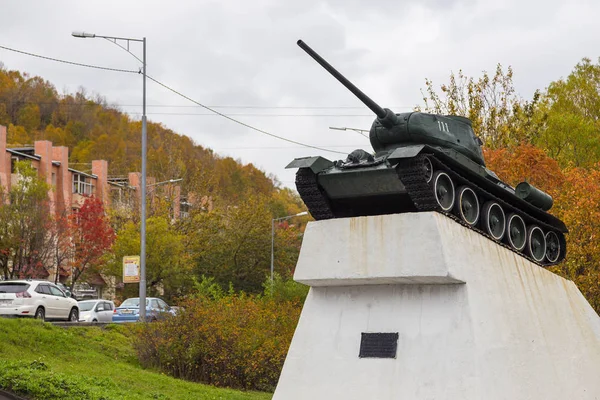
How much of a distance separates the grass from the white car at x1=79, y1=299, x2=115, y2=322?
8641 mm

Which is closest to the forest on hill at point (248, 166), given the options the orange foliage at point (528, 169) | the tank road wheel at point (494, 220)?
the orange foliage at point (528, 169)

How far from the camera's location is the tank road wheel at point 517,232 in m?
16.3

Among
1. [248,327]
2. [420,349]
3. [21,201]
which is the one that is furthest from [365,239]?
[21,201]

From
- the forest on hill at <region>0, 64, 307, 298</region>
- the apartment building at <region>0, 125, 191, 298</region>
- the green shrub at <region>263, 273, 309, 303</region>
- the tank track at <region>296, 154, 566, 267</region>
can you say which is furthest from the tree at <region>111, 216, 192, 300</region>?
the tank track at <region>296, 154, 566, 267</region>

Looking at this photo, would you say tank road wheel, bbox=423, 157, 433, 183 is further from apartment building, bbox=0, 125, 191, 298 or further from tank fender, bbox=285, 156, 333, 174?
apartment building, bbox=0, 125, 191, 298

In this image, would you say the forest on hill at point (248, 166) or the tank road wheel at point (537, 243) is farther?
the forest on hill at point (248, 166)

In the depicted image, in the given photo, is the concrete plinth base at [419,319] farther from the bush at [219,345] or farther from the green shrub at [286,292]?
the green shrub at [286,292]

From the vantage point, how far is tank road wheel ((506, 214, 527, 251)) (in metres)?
16.3

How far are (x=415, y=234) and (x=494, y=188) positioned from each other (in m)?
3.14

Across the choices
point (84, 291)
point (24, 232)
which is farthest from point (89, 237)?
point (84, 291)

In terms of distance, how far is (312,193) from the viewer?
1450 centimetres

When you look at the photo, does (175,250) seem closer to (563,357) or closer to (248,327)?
(248,327)

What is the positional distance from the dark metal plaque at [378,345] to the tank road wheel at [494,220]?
3083mm

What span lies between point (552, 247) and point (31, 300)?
14520 millimetres
